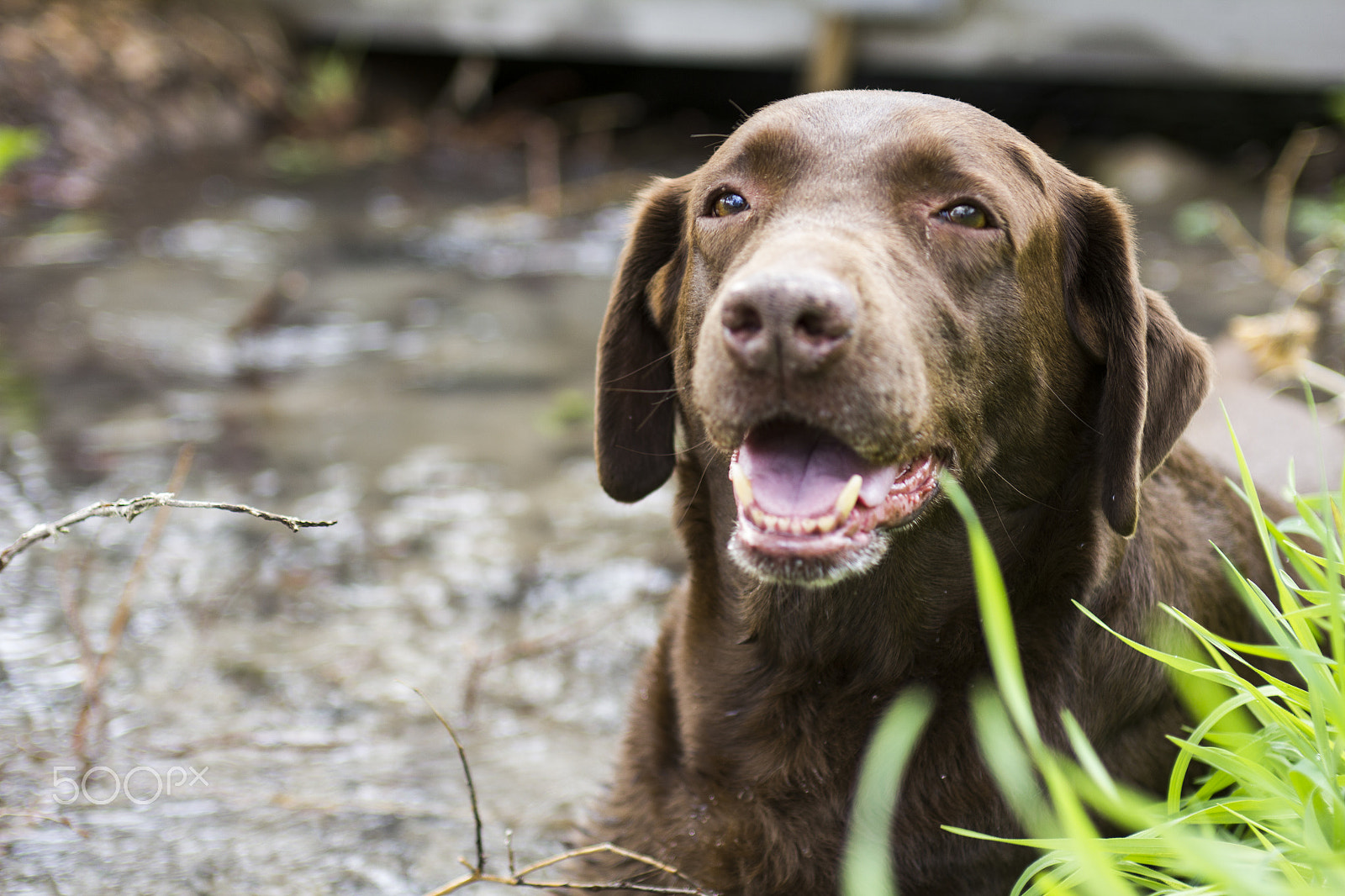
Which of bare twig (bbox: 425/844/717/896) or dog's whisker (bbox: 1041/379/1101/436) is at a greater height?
dog's whisker (bbox: 1041/379/1101/436)

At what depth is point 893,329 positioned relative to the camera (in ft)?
6.76

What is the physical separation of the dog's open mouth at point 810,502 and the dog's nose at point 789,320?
226 millimetres

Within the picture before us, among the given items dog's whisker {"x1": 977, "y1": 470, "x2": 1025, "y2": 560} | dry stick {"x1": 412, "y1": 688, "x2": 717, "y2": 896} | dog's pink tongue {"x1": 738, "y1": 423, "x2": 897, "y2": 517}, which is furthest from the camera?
dog's whisker {"x1": 977, "y1": 470, "x2": 1025, "y2": 560}

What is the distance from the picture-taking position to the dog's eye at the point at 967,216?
7.72ft

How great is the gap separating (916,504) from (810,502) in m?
0.28

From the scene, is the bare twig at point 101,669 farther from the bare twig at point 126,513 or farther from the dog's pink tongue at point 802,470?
the dog's pink tongue at point 802,470

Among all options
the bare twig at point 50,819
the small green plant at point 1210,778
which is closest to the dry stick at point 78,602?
the bare twig at point 50,819

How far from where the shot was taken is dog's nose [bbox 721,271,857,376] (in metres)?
1.88

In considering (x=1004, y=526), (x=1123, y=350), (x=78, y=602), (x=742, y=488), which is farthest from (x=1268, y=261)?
(x=78, y=602)

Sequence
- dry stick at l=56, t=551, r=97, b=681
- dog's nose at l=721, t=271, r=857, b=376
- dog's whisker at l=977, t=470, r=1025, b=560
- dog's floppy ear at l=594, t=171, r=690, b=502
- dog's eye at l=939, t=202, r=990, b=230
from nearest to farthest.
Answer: dog's nose at l=721, t=271, r=857, b=376 < dog's eye at l=939, t=202, r=990, b=230 < dog's whisker at l=977, t=470, r=1025, b=560 < dog's floppy ear at l=594, t=171, r=690, b=502 < dry stick at l=56, t=551, r=97, b=681

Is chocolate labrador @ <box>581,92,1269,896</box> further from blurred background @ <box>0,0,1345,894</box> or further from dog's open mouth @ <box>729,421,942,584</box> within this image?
Answer: blurred background @ <box>0,0,1345,894</box>

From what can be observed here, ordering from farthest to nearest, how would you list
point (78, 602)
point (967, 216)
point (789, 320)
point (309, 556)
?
point (309, 556)
point (78, 602)
point (967, 216)
point (789, 320)

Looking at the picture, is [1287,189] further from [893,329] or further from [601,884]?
[601,884]

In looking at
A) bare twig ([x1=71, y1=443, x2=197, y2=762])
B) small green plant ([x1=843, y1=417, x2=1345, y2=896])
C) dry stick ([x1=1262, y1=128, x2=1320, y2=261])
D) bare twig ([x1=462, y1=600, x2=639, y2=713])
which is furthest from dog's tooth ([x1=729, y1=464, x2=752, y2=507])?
dry stick ([x1=1262, y1=128, x2=1320, y2=261])
